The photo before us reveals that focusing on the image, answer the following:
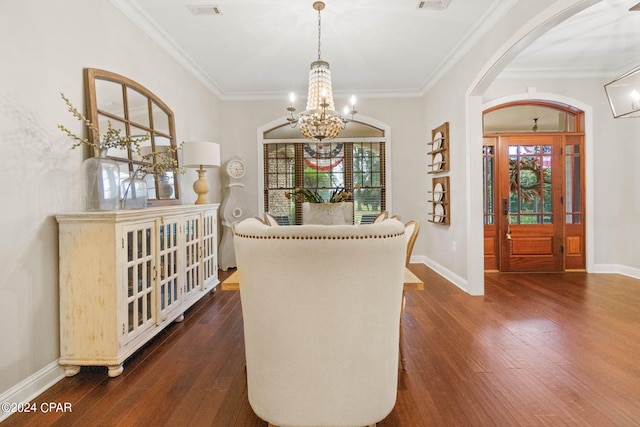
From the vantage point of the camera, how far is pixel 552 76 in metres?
4.26

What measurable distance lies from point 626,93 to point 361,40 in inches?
95.7

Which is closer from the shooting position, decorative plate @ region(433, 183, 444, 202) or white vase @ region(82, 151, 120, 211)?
white vase @ region(82, 151, 120, 211)

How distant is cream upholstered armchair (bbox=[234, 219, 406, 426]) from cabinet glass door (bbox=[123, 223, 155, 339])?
1.28 meters

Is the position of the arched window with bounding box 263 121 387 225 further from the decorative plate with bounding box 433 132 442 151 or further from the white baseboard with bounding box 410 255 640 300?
the white baseboard with bounding box 410 255 640 300

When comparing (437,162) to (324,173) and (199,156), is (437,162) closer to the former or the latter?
(324,173)

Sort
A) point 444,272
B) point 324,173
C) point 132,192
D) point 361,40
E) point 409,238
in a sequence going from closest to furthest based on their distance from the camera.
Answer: point 409,238 → point 132,192 → point 361,40 → point 444,272 → point 324,173

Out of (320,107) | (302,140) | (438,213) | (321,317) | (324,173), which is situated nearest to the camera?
(321,317)

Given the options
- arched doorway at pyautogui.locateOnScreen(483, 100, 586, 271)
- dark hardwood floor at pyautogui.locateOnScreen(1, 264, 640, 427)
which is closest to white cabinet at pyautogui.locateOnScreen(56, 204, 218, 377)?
dark hardwood floor at pyautogui.locateOnScreen(1, 264, 640, 427)

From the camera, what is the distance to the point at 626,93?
268 centimetres

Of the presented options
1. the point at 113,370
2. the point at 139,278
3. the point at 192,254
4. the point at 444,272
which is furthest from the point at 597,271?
the point at 113,370

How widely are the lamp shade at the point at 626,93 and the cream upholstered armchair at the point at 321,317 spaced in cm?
303

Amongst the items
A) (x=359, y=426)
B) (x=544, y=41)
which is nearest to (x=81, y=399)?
(x=359, y=426)

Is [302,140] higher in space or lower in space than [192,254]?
higher

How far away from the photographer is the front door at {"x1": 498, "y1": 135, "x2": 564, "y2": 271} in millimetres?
4441
